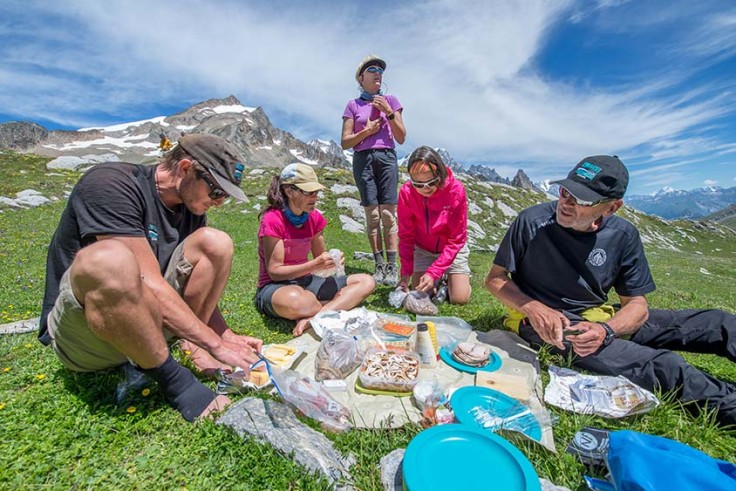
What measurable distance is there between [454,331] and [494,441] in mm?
2418

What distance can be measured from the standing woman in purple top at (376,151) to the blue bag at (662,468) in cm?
502

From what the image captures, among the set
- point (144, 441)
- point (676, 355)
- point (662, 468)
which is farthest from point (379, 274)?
point (662, 468)

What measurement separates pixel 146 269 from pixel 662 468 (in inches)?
141

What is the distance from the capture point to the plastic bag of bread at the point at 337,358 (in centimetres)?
353

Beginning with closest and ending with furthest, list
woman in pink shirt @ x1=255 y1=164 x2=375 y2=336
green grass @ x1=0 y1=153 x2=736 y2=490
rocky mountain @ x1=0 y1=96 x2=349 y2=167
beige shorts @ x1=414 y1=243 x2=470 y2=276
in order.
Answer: green grass @ x1=0 y1=153 x2=736 y2=490
woman in pink shirt @ x1=255 y1=164 x2=375 y2=336
beige shorts @ x1=414 y1=243 x2=470 y2=276
rocky mountain @ x1=0 y1=96 x2=349 y2=167

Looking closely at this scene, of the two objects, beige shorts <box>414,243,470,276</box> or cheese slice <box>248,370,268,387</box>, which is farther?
beige shorts <box>414,243,470,276</box>

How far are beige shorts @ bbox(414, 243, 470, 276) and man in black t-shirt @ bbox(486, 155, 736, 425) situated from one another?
1.89 m

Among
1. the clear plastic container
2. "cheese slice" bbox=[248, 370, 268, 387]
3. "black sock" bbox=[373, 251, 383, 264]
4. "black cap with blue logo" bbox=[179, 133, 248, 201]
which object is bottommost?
"black sock" bbox=[373, 251, 383, 264]

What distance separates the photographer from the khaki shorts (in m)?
2.51

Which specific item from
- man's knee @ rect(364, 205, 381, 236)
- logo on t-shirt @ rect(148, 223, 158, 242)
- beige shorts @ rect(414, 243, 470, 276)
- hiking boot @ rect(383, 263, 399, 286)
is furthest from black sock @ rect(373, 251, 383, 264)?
logo on t-shirt @ rect(148, 223, 158, 242)

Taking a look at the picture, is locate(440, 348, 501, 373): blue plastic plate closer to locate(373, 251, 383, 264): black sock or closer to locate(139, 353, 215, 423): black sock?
locate(139, 353, 215, 423): black sock

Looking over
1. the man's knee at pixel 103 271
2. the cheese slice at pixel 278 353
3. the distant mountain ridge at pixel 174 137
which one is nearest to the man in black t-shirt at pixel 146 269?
the man's knee at pixel 103 271

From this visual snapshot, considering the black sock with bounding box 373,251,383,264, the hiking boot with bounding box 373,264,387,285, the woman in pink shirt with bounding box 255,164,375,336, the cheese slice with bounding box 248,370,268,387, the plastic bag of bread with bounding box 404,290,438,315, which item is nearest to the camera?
the cheese slice with bounding box 248,370,268,387

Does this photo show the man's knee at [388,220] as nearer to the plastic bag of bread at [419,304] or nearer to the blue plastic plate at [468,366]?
the plastic bag of bread at [419,304]
